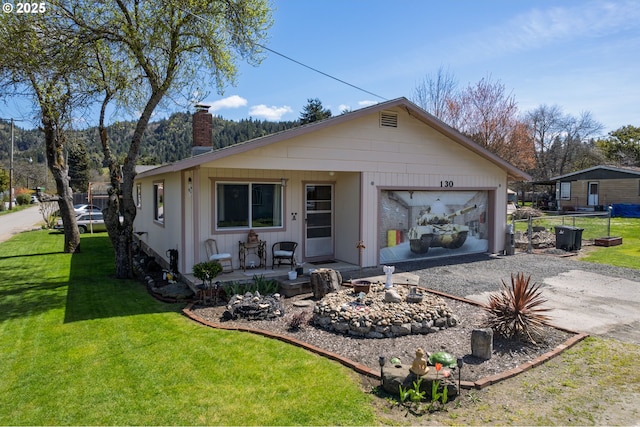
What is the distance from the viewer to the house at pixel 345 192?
8.90m

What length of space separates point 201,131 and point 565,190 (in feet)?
105

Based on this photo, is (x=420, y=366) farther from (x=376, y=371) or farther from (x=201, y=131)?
(x=201, y=131)

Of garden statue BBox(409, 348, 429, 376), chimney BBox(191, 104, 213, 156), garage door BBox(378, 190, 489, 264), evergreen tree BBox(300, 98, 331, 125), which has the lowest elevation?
garden statue BBox(409, 348, 429, 376)

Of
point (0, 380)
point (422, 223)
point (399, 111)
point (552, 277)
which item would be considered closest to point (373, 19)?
point (399, 111)

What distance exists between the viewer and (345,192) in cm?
1062

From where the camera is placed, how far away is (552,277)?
9766 millimetres

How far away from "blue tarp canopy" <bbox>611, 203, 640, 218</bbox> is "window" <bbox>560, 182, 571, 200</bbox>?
4.35 metres

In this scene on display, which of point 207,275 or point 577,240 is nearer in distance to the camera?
point 207,275

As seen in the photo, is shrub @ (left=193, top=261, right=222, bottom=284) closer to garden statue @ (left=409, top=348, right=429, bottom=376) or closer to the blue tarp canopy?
garden statue @ (left=409, top=348, right=429, bottom=376)

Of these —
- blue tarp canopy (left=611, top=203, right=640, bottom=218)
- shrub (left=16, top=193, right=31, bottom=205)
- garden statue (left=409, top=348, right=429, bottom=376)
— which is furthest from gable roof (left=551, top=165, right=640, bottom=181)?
shrub (left=16, top=193, right=31, bottom=205)

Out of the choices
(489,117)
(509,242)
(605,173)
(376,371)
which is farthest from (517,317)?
(605,173)

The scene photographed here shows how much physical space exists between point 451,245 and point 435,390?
8746 mm

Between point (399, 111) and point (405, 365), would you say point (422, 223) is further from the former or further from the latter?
point (405, 365)

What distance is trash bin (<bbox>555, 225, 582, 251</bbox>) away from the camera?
13.8 m
